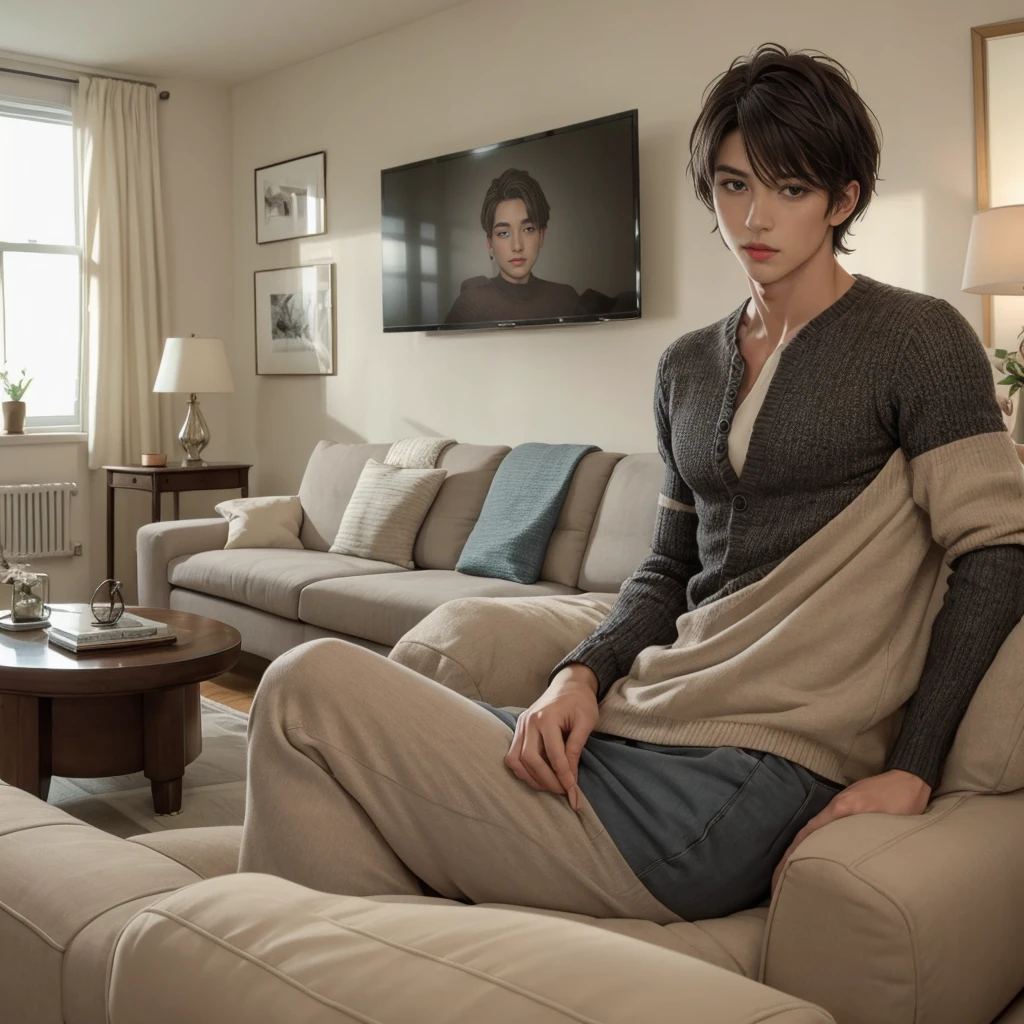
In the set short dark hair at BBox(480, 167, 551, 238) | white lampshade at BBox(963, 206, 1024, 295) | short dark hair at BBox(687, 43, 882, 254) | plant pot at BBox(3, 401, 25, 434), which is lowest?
plant pot at BBox(3, 401, 25, 434)

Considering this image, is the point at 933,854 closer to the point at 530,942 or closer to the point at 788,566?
the point at 788,566

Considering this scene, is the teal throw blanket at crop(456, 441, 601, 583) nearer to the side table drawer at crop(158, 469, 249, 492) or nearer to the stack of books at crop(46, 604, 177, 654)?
the stack of books at crop(46, 604, 177, 654)

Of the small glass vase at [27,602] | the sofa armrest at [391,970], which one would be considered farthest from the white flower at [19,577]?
the sofa armrest at [391,970]

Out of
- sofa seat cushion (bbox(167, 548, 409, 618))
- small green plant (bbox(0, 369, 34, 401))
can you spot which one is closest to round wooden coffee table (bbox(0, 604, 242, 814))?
sofa seat cushion (bbox(167, 548, 409, 618))

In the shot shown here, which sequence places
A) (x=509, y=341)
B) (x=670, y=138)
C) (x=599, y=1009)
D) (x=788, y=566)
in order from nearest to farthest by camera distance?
(x=599, y=1009), (x=788, y=566), (x=670, y=138), (x=509, y=341)

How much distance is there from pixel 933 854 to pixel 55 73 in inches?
220

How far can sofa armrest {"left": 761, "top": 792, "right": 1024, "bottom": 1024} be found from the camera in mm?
904

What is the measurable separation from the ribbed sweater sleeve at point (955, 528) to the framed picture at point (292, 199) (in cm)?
456

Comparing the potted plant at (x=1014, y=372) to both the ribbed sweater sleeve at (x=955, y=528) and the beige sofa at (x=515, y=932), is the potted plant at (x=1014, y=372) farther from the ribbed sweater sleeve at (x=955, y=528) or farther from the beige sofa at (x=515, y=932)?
the ribbed sweater sleeve at (x=955, y=528)

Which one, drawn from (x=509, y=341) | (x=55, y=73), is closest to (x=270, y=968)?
(x=509, y=341)

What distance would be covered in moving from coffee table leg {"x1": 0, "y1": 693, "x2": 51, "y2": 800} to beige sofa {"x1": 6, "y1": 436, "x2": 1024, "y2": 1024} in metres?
1.28

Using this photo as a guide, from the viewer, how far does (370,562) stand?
414 cm

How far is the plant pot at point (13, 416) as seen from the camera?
528 centimetres

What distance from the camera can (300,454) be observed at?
225 inches
